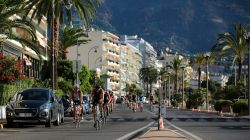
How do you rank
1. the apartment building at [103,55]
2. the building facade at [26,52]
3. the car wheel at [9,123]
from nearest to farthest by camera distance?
the car wheel at [9,123] → the building facade at [26,52] → the apartment building at [103,55]

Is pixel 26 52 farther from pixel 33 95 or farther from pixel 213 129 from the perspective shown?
pixel 213 129

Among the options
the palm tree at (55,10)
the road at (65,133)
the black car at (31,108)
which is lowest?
the road at (65,133)

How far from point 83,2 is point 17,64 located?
14442mm

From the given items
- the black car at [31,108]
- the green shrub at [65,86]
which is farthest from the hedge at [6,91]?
the green shrub at [65,86]

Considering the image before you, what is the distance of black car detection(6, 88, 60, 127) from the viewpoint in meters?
26.5

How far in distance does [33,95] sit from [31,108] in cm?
148

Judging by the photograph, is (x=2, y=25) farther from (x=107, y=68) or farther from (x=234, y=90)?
(x=107, y=68)

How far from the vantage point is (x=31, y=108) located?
26.6m

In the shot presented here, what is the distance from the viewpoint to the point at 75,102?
93.5ft

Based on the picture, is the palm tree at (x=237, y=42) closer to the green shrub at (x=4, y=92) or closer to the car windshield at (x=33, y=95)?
the green shrub at (x=4, y=92)

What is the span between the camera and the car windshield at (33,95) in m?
27.7

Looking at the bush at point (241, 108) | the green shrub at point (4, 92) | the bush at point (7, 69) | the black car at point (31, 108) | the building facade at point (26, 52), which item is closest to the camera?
the black car at point (31, 108)

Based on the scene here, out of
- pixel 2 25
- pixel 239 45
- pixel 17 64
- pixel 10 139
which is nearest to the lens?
pixel 10 139

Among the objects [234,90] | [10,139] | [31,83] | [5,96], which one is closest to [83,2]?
[31,83]
